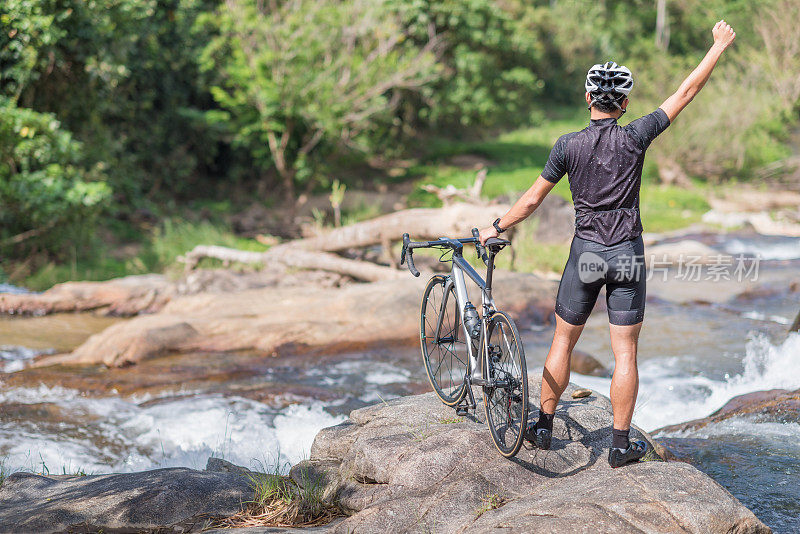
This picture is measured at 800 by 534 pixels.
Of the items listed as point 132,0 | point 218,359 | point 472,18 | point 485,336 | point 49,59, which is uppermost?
point 472,18

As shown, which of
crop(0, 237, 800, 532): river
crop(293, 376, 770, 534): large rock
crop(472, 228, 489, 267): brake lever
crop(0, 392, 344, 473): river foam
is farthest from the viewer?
crop(0, 392, 344, 473): river foam

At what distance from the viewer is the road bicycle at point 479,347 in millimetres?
3688

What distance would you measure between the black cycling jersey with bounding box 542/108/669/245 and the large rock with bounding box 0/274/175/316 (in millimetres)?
8147

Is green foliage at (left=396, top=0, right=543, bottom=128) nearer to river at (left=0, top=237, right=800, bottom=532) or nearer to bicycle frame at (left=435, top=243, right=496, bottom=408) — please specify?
river at (left=0, top=237, right=800, bottom=532)

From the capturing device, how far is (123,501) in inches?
147

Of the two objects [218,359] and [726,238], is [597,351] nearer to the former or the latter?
[218,359]

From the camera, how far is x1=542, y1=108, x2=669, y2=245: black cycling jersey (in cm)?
354

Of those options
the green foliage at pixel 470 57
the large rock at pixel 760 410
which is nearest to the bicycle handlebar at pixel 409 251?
the large rock at pixel 760 410

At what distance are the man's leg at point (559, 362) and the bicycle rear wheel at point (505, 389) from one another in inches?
8.1

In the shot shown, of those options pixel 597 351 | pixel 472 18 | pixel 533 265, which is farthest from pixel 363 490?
pixel 472 18

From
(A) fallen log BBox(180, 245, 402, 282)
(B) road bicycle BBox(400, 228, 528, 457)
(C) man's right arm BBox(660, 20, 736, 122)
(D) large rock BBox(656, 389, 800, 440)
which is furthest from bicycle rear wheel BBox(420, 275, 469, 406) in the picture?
(A) fallen log BBox(180, 245, 402, 282)

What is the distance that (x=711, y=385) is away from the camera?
6.73m

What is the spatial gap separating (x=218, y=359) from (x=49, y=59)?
748cm

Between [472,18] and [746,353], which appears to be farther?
[472,18]
